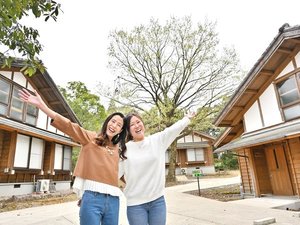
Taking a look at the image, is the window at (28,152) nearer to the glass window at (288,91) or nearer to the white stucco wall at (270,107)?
the white stucco wall at (270,107)

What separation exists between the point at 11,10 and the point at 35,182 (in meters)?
12.7

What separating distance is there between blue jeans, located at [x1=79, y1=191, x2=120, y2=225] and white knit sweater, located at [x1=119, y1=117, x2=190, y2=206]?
7.0 inches

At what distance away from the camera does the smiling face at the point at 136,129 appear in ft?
8.60

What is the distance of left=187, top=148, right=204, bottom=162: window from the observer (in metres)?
29.9

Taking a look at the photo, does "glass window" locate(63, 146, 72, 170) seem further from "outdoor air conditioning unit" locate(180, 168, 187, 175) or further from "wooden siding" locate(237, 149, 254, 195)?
"outdoor air conditioning unit" locate(180, 168, 187, 175)

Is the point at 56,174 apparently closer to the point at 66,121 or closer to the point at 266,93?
the point at 266,93

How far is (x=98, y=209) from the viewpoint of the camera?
2.19 metres

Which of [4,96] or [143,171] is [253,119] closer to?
[143,171]

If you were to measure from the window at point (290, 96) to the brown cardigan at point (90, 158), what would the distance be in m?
8.85

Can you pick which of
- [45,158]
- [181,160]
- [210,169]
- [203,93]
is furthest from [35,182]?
A: [210,169]

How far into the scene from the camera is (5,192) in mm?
11586

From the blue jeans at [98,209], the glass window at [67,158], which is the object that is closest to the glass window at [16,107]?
the glass window at [67,158]

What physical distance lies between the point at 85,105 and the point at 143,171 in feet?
79.7

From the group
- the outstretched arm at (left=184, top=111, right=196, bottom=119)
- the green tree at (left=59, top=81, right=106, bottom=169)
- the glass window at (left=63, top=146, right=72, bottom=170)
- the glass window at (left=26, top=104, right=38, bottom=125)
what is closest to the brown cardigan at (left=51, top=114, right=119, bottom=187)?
the outstretched arm at (left=184, top=111, right=196, bottom=119)
